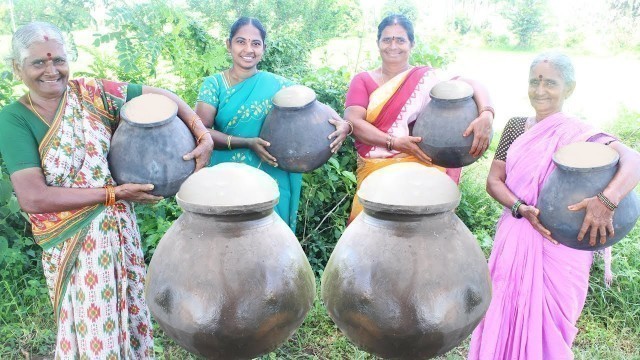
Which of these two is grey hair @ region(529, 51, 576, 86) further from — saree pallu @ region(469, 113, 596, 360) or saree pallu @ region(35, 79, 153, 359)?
saree pallu @ region(35, 79, 153, 359)

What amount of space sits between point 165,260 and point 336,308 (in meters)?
0.46

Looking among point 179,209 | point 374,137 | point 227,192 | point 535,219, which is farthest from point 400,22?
point 179,209

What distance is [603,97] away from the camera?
9.80 metres

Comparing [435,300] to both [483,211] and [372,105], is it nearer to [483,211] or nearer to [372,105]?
[372,105]

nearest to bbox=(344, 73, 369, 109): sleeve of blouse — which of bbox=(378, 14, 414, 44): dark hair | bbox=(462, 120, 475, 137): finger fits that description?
bbox=(378, 14, 414, 44): dark hair

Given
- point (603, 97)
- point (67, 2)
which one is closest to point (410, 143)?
point (67, 2)

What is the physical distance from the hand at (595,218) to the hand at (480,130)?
23.3 inches

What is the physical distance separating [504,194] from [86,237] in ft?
5.98

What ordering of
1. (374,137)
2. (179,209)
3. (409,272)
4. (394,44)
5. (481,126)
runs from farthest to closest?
(179,209)
(394,44)
(374,137)
(481,126)
(409,272)

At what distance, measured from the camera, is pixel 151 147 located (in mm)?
1924

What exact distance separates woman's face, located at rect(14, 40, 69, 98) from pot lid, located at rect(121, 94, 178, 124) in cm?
40

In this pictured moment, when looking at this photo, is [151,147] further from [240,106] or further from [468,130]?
[468,130]

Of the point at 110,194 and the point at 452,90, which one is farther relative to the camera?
the point at 452,90

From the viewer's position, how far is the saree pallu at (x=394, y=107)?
2.85 meters
